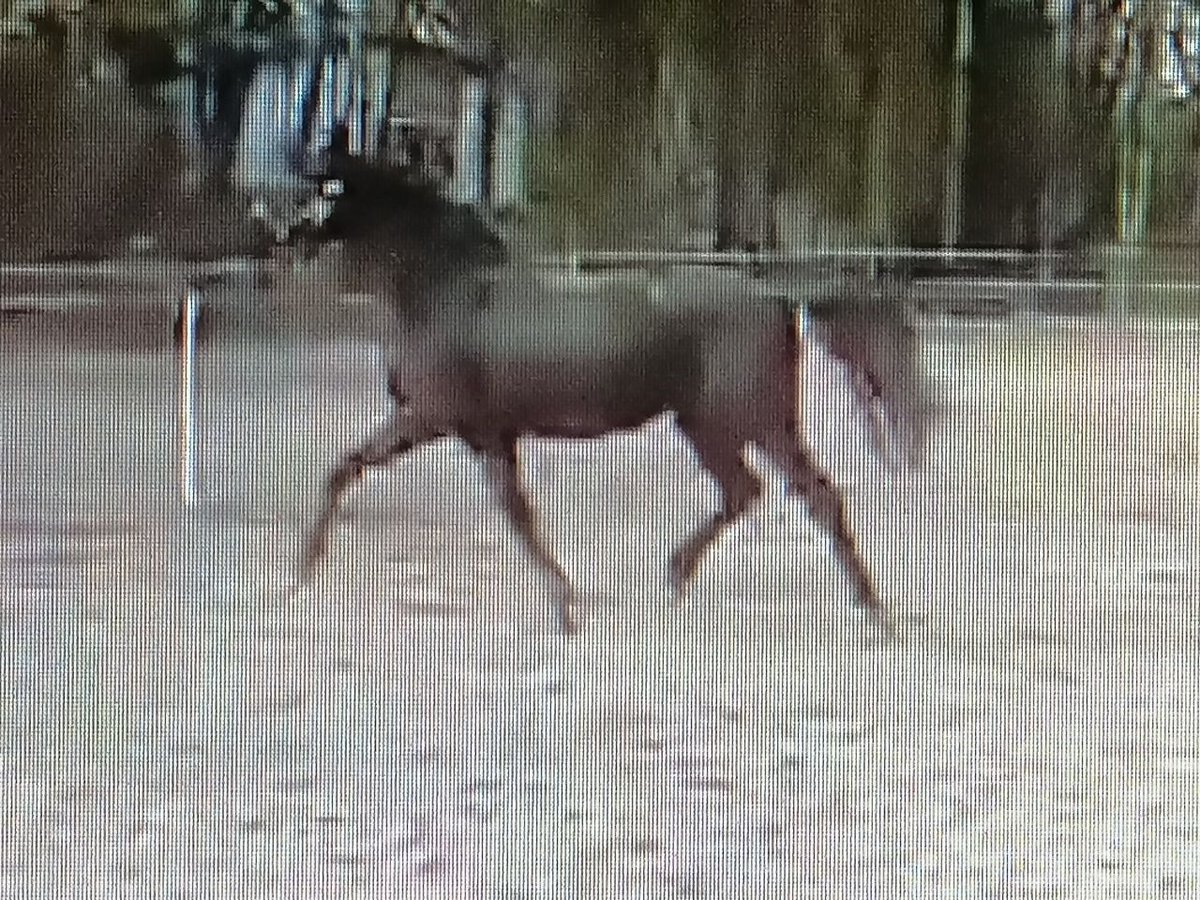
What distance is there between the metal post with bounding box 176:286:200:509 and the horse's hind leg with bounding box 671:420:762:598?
32 centimetres

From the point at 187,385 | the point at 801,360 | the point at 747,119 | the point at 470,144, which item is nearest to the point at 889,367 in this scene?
the point at 801,360

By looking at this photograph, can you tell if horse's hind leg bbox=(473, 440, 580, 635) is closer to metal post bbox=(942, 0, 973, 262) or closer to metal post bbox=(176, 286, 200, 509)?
metal post bbox=(176, 286, 200, 509)

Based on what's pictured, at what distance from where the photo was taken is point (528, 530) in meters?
0.71

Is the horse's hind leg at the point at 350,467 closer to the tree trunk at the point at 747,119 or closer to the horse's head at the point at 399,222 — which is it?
the horse's head at the point at 399,222

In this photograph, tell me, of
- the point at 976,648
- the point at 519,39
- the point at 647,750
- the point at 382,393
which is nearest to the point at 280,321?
the point at 382,393

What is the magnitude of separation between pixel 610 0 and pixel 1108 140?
0.34 meters

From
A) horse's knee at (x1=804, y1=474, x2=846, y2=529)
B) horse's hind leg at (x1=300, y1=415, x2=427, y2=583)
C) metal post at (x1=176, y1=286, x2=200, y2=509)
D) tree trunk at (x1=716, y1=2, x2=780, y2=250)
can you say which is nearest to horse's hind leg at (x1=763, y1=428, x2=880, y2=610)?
horse's knee at (x1=804, y1=474, x2=846, y2=529)

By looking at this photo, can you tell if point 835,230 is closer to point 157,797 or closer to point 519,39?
point 519,39

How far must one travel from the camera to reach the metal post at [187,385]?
697 millimetres

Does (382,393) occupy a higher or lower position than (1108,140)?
lower

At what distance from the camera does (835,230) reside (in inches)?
Answer: 27.8

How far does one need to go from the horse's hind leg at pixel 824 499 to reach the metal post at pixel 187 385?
38 cm

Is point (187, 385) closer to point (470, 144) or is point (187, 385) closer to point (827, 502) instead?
point (470, 144)

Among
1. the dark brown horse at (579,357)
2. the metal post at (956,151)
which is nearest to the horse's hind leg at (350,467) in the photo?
the dark brown horse at (579,357)
